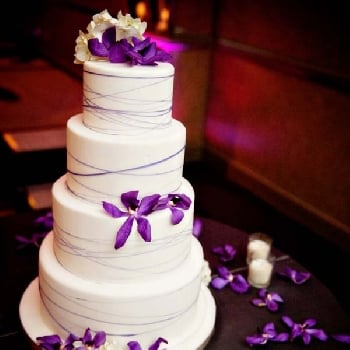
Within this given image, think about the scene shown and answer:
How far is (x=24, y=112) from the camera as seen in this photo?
5.30 metres

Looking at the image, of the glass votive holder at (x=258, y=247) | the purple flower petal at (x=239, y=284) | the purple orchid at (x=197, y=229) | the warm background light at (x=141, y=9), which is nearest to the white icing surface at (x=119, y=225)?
the purple flower petal at (x=239, y=284)

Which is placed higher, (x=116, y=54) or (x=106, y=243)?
(x=116, y=54)

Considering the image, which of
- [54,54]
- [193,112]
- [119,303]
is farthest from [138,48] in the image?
[54,54]

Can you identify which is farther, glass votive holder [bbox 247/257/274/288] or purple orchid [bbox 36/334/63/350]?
glass votive holder [bbox 247/257/274/288]

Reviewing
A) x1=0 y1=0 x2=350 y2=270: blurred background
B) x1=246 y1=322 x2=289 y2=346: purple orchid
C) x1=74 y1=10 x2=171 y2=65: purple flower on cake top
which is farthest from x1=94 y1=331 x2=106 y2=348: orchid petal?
x1=0 y1=0 x2=350 y2=270: blurred background

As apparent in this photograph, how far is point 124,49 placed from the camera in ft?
5.42

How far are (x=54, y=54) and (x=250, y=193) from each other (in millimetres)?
4001

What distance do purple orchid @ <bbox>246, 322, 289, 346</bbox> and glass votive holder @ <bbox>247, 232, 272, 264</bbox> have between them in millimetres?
440

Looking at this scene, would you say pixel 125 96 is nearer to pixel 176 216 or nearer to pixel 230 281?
pixel 176 216

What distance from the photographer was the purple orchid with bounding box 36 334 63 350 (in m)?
1.73

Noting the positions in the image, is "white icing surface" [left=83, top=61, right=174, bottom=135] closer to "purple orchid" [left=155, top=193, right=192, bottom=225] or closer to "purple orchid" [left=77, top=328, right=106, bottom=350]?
"purple orchid" [left=155, top=193, right=192, bottom=225]

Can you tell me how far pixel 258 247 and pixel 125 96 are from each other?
107cm

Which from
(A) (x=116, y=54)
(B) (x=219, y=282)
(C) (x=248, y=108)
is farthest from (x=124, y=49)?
(C) (x=248, y=108)

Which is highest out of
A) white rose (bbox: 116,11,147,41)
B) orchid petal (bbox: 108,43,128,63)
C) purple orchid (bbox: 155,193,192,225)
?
white rose (bbox: 116,11,147,41)
